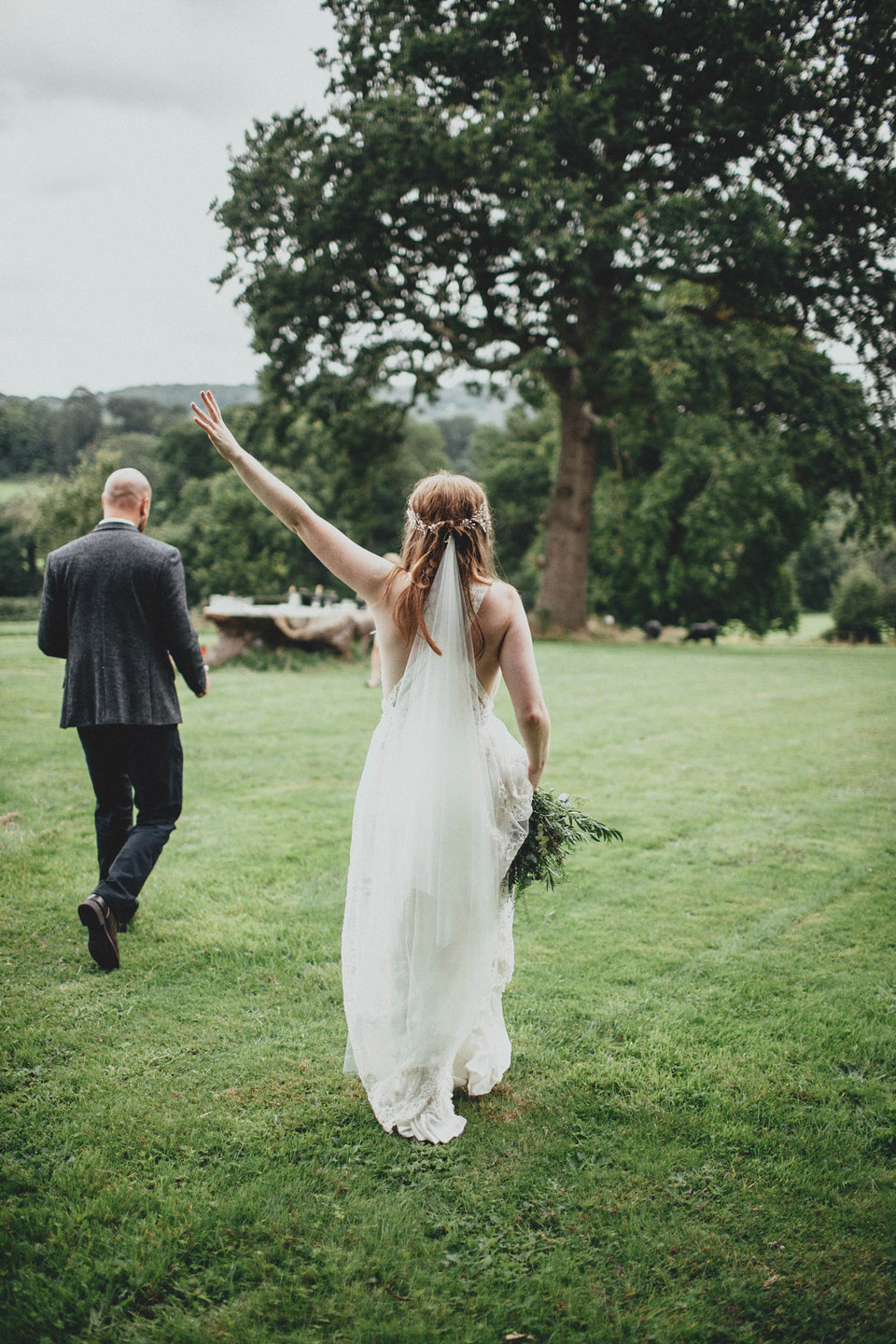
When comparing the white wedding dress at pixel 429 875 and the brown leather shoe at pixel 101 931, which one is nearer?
the white wedding dress at pixel 429 875

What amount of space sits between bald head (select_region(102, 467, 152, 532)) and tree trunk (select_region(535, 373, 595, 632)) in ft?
72.5

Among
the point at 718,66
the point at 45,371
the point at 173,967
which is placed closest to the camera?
the point at 173,967

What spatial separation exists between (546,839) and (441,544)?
132 cm

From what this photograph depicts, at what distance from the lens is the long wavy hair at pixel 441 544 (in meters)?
3.07

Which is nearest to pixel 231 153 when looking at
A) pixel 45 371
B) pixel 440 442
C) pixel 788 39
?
pixel 788 39

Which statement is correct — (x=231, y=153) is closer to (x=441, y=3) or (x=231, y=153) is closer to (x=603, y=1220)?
(x=441, y=3)

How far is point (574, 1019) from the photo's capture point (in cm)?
389

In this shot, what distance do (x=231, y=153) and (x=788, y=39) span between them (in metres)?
14.7

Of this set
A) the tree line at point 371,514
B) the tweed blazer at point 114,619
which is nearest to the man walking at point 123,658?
the tweed blazer at point 114,619

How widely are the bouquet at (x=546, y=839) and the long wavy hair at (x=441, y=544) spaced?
2.70 ft

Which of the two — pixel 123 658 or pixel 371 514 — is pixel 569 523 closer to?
pixel 371 514

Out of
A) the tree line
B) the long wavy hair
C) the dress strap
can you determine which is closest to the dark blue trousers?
the long wavy hair

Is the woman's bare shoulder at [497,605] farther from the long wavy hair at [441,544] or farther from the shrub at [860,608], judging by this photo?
the shrub at [860,608]

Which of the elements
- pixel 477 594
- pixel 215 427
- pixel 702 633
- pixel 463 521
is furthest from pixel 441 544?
pixel 702 633
